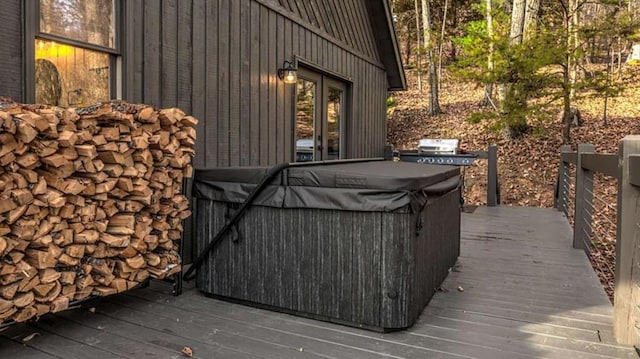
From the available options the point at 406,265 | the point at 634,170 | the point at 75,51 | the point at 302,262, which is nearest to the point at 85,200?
the point at 75,51

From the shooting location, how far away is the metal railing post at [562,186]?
679 centimetres

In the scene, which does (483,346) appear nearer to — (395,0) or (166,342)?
(166,342)

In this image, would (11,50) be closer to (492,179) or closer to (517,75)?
(492,179)

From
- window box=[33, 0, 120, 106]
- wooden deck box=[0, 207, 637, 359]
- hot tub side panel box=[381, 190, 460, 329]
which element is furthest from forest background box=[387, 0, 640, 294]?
window box=[33, 0, 120, 106]

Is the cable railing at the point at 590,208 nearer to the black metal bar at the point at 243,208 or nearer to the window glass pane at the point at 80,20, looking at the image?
the black metal bar at the point at 243,208

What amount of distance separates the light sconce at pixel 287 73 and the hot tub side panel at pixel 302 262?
8.51ft

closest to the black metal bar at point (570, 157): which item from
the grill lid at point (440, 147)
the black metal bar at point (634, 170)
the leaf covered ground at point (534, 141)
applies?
the leaf covered ground at point (534, 141)

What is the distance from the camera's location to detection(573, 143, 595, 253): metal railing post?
4.67 meters

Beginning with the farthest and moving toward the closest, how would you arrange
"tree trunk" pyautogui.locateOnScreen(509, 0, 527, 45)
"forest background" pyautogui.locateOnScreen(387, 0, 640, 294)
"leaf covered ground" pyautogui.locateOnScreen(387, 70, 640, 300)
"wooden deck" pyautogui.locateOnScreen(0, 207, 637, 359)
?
"tree trunk" pyautogui.locateOnScreen(509, 0, 527, 45), "leaf covered ground" pyautogui.locateOnScreen(387, 70, 640, 300), "forest background" pyautogui.locateOnScreen(387, 0, 640, 294), "wooden deck" pyautogui.locateOnScreen(0, 207, 637, 359)

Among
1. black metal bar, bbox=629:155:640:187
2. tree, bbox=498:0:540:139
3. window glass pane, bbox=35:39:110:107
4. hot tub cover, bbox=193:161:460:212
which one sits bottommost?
hot tub cover, bbox=193:161:460:212

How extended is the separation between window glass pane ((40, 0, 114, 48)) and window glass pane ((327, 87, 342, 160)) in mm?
3972

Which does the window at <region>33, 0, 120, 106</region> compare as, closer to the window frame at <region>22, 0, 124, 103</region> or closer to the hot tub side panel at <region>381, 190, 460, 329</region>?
the window frame at <region>22, 0, 124, 103</region>

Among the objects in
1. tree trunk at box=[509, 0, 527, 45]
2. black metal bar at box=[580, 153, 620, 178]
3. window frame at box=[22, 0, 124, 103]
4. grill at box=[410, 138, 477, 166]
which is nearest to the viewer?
window frame at box=[22, 0, 124, 103]

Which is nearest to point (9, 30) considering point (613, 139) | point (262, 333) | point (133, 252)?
point (133, 252)
